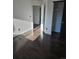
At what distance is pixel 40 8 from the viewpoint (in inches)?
88.8

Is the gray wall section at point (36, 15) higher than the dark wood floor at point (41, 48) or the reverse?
higher

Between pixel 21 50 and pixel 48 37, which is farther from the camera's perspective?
pixel 48 37

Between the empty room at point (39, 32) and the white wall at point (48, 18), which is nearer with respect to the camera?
the empty room at point (39, 32)

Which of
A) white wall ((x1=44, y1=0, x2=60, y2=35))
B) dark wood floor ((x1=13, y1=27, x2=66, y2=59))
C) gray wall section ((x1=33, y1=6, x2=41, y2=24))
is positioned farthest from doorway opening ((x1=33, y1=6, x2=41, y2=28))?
dark wood floor ((x1=13, y1=27, x2=66, y2=59))

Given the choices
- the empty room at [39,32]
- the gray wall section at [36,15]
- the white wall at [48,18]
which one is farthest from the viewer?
the gray wall section at [36,15]

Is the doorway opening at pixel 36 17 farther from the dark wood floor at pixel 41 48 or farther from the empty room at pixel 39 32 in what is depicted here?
the dark wood floor at pixel 41 48

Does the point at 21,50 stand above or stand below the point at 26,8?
below

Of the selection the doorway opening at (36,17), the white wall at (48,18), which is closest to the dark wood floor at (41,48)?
the white wall at (48,18)

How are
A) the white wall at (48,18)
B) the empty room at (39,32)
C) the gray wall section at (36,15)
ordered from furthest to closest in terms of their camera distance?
1. the gray wall section at (36,15)
2. the white wall at (48,18)
3. the empty room at (39,32)

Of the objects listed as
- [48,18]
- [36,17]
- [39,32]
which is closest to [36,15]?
[36,17]
